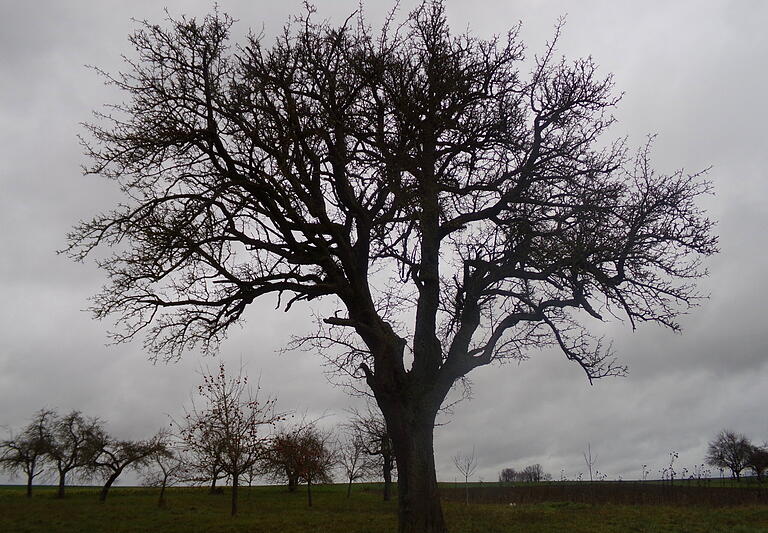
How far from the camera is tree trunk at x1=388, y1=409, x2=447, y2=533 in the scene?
9.73 metres

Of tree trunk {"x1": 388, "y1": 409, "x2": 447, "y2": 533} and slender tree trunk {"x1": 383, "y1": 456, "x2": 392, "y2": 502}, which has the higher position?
tree trunk {"x1": 388, "y1": 409, "x2": 447, "y2": 533}

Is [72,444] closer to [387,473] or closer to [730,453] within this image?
[387,473]

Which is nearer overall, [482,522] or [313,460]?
[482,522]

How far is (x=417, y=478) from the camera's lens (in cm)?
990

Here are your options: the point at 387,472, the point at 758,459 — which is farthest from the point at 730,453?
the point at 387,472

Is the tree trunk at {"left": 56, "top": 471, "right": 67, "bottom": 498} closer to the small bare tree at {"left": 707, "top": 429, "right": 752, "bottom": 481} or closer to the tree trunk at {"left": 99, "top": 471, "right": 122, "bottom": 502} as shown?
the tree trunk at {"left": 99, "top": 471, "right": 122, "bottom": 502}

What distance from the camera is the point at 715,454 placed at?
213 ft

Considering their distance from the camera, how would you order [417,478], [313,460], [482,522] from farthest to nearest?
[313,460] → [482,522] → [417,478]

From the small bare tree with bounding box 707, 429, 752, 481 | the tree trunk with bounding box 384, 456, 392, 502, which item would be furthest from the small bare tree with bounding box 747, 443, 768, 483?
the tree trunk with bounding box 384, 456, 392, 502

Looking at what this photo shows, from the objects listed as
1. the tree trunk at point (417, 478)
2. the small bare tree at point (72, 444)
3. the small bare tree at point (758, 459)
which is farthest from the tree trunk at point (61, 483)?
the small bare tree at point (758, 459)

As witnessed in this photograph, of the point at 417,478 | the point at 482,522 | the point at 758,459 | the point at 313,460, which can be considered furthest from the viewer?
the point at 758,459

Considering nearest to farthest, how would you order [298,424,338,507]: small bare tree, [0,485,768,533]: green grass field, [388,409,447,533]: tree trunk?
[388,409,447,533]: tree trunk, [0,485,768,533]: green grass field, [298,424,338,507]: small bare tree

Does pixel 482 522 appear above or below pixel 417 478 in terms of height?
below

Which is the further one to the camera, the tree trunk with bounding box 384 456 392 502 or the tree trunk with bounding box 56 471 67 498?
the tree trunk with bounding box 56 471 67 498
